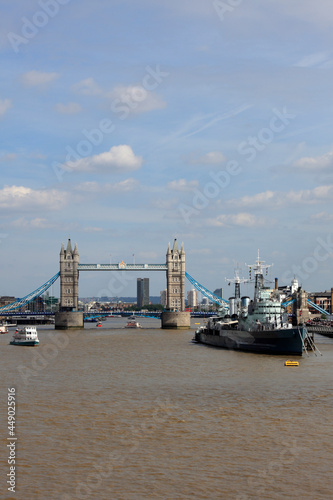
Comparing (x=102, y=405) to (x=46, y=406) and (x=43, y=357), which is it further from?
(x=43, y=357)

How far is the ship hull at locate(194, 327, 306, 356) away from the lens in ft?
164

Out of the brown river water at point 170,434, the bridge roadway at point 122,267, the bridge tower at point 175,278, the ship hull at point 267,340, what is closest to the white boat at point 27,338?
the ship hull at point 267,340

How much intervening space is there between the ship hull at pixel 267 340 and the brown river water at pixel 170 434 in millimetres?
10253

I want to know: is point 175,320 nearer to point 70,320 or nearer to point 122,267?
point 70,320

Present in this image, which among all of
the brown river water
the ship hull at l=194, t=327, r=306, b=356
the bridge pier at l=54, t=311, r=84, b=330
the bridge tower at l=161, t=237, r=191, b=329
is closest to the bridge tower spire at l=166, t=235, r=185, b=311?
the bridge tower at l=161, t=237, r=191, b=329

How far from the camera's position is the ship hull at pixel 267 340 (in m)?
49.8

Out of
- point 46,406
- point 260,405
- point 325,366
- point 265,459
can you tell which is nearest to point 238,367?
point 325,366

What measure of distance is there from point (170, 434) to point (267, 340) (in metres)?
32.0

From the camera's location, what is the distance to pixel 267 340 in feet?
171

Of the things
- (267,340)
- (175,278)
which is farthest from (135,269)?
(267,340)

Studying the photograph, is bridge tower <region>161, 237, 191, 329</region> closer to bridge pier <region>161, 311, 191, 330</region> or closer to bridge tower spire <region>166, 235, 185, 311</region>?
bridge tower spire <region>166, 235, 185, 311</region>

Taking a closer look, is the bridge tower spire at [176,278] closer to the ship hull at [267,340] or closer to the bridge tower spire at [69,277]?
the bridge tower spire at [69,277]

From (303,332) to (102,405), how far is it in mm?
27124

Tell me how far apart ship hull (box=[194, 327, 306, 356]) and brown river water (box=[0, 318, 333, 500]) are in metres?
10.3
